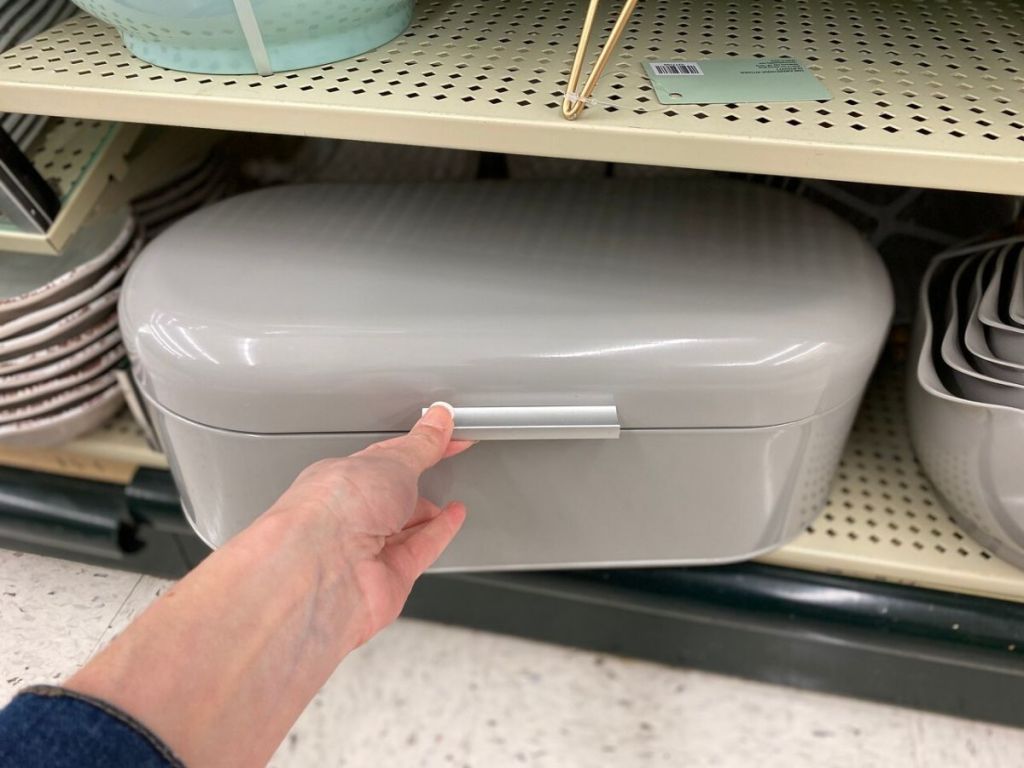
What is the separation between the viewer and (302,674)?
400 mm

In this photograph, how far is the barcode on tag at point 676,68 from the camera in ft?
1.49

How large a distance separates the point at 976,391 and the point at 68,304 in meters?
0.71

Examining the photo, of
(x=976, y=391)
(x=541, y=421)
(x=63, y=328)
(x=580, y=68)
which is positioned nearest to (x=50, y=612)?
(x=63, y=328)

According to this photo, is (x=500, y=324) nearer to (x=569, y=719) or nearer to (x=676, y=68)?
(x=676, y=68)

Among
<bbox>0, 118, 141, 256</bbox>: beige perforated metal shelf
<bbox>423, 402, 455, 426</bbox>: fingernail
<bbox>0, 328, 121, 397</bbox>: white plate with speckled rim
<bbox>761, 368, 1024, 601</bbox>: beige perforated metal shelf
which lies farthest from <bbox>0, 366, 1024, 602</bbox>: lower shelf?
<bbox>423, 402, 455, 426</bbox>: fingernail

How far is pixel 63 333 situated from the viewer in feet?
2.05

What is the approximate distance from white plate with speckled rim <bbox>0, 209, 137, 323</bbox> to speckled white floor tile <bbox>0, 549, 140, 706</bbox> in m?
0.31

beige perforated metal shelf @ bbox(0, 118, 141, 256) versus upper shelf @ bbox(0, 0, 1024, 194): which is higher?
upper shelf @ bbox(0, 0, 1024, 194)

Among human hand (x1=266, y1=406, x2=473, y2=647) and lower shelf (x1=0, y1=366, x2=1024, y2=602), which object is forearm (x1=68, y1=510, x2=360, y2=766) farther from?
lower shelf (x1=0, y1=366, x2=1024, y2=602)

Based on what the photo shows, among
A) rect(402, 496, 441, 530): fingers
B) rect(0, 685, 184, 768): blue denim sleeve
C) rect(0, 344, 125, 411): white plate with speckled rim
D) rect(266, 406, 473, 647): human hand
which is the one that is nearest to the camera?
rect(0, 685, 184, 768): blue denim sleeve

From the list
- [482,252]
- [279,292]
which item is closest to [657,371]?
[482,252]

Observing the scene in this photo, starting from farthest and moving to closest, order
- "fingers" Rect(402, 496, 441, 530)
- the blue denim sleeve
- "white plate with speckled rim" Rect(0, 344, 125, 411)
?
"white plate with speckled rim" Rect(0, 344, 125, 411) → "fingers" Rect(402, 496, 441, 530) → the blue denim sleeve

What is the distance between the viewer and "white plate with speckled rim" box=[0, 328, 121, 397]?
2.06 ft

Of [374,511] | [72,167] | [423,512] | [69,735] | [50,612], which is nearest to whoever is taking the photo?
[69,735]
